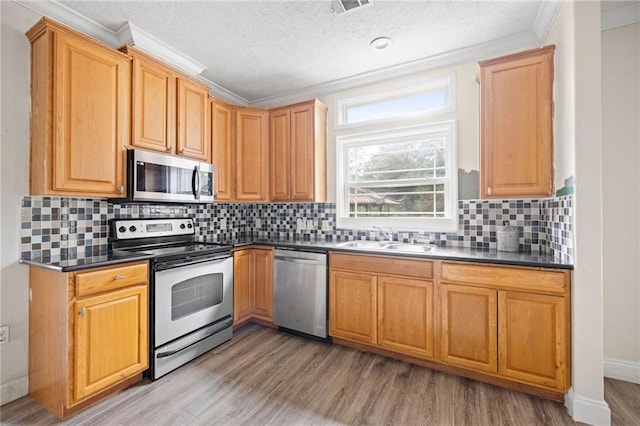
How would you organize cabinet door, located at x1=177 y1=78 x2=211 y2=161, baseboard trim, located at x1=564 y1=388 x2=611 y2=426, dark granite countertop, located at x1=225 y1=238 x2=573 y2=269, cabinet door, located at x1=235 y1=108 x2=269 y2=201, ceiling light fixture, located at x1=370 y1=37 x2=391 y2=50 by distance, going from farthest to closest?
cabinet door, located at x1=235 y1=108 x2=269 y2=201
cabinet door, located at x1=177 y1=78 x2=211 y2=161
ceiling light fixture, located at x1=370 y1=37 x2=391 y2=50
dark granite countertop, located at x1=225 y1=238 x2=573 y2=269
baseboard trim, located at x1=564 y1=388 x2=611 y2=426

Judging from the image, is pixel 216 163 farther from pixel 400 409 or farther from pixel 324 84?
pixel 400 409

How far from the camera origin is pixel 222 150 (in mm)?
3260

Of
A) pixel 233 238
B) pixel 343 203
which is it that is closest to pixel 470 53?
pixel 343 203

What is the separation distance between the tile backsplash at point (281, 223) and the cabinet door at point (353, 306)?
2.36ft

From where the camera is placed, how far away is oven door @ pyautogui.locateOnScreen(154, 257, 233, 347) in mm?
2233

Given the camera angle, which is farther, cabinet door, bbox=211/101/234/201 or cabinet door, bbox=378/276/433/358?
cabinet door, bbox=211/101/234/201

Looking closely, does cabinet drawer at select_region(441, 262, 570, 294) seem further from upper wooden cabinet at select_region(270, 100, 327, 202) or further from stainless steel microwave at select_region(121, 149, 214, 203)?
stainless steel microwave at select_region(121, 149, 214, 203)

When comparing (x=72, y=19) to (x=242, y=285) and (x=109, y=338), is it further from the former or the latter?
(x=242, y=285)

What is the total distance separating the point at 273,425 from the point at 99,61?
275 centimetres

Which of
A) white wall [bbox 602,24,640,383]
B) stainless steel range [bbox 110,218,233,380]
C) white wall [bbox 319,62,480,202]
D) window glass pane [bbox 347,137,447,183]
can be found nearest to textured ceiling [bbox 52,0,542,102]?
white wall [bbox 319,62,480,202]

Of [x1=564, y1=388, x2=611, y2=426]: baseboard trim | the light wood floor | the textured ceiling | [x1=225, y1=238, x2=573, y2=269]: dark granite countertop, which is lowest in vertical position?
the light wood floor

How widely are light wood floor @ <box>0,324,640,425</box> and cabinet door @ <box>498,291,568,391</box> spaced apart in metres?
0.18

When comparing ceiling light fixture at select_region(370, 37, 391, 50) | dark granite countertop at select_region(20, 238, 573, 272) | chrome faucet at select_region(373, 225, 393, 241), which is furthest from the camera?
chrome faucet at select_region(373, 225, 393, 241)

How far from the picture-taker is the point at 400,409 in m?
1.88
